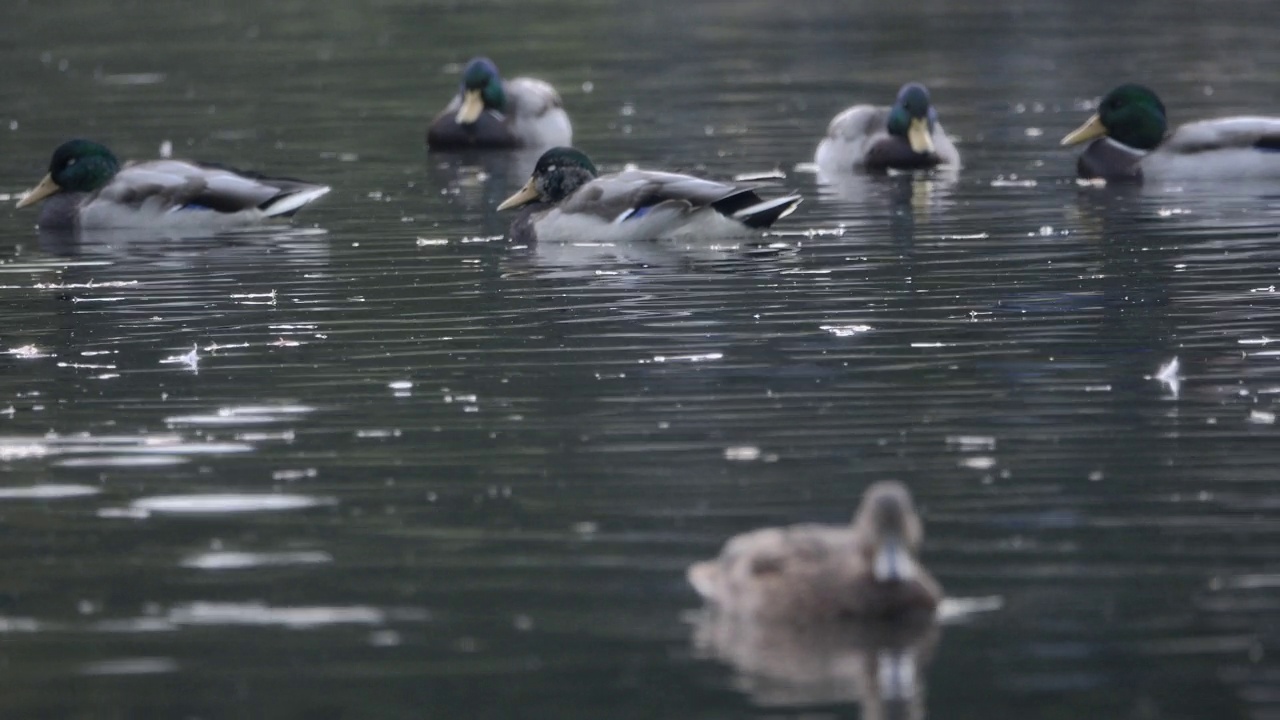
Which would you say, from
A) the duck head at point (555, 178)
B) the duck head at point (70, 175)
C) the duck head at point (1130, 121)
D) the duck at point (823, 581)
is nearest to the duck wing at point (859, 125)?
the duck head at point (1130, 121)

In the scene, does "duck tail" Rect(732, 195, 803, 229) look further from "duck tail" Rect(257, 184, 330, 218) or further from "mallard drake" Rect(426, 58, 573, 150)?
"mallard drake" Rect(426, 58, 573, 150)

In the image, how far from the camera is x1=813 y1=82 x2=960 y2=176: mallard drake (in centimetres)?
2152

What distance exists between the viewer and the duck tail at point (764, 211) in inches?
674

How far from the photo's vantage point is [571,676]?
7.15m

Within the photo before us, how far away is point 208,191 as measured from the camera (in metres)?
18.8

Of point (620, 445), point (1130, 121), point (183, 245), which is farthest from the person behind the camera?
point (1130, 121)

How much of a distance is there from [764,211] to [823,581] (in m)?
9.75

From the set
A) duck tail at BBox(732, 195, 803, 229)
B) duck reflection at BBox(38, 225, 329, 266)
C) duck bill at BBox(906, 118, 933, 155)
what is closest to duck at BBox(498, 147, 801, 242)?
duck tail at BBox(732, 195, 803, 229)

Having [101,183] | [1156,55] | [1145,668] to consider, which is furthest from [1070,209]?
[1156,55]

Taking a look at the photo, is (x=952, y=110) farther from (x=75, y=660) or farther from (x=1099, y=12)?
(x=75, y=660)

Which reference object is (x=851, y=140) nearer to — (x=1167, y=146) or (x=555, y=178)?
(x=1167, y=146)

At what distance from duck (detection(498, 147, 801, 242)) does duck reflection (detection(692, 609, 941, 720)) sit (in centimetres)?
940

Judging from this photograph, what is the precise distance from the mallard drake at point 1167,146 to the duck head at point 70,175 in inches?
312

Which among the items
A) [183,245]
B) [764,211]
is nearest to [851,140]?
[764,211]
